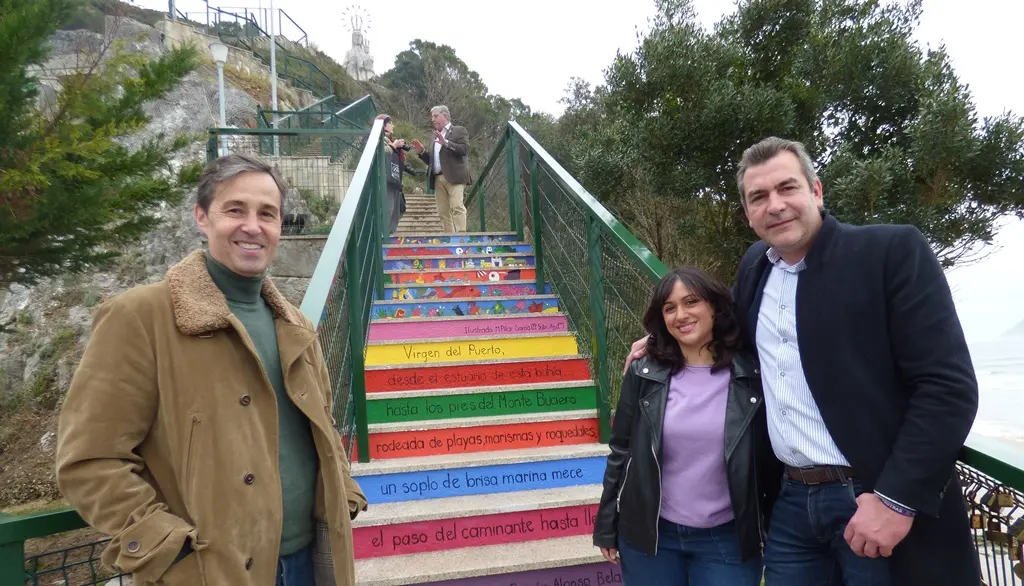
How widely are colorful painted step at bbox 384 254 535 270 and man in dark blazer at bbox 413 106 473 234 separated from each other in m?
1.83

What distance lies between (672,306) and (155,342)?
128 centimetres

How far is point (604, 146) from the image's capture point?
7.62 metres

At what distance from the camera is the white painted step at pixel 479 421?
2840 millimetres

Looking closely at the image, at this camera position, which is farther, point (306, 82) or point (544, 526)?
point (306, 82)

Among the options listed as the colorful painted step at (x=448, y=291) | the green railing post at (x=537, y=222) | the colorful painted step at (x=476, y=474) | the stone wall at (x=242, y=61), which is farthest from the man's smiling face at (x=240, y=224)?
the stone wall at (x=242, y=61)

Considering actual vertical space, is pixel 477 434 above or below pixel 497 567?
above

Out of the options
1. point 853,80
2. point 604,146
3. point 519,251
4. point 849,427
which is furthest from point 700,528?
point 604,146

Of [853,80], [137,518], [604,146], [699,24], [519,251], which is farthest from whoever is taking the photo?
[604,146]

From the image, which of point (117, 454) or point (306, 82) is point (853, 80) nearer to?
point (117, 454)

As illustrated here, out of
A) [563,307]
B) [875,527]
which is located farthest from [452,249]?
[875,527]

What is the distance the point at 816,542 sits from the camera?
52.4 inches

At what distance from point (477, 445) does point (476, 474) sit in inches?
10.2

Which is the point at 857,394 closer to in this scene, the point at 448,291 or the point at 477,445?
the point at 477,445

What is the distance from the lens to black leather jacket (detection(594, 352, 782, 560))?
142 cm
